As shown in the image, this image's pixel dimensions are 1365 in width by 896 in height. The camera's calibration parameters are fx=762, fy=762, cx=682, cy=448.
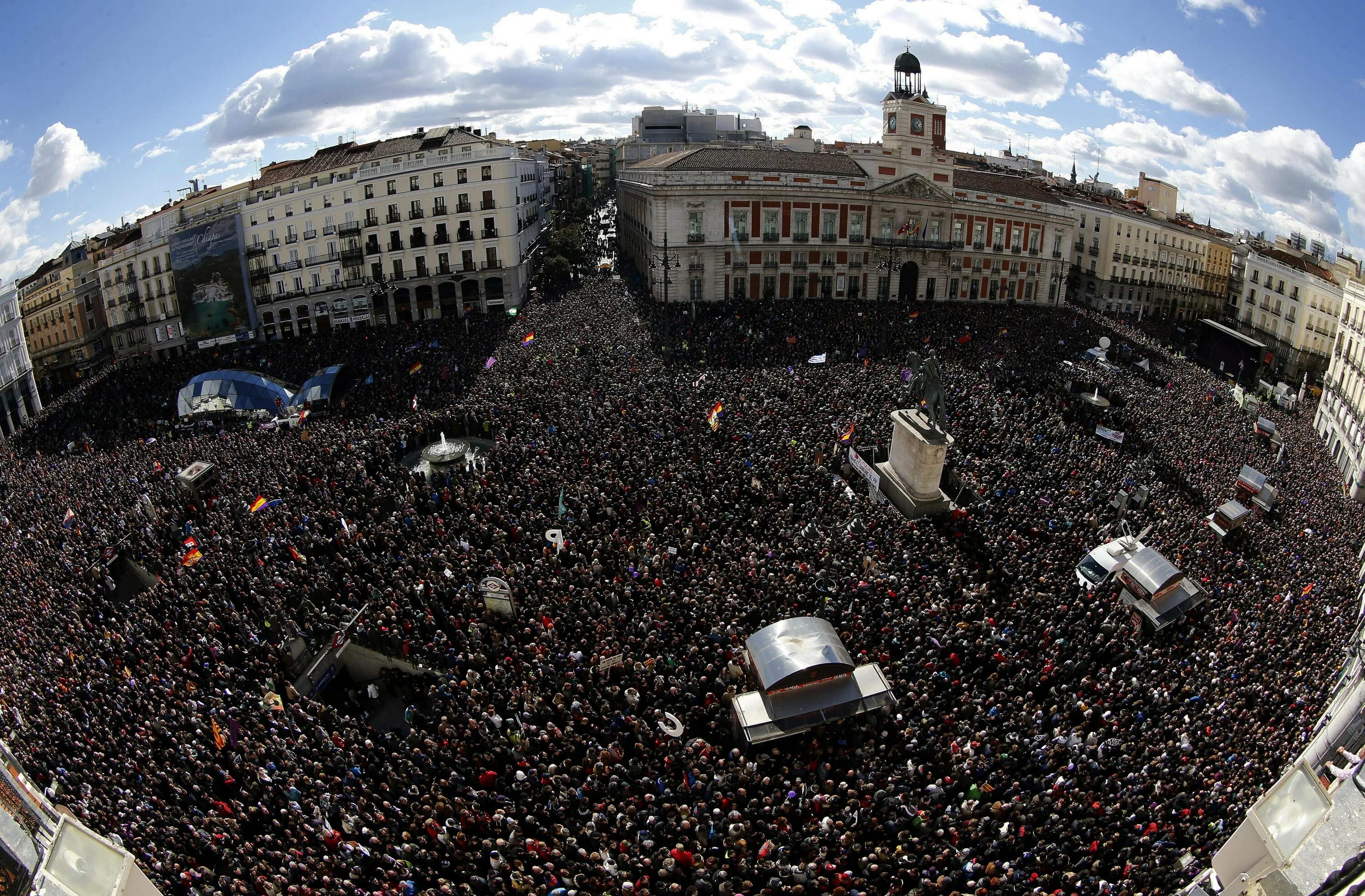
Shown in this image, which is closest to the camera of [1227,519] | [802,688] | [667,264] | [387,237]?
[802,688]

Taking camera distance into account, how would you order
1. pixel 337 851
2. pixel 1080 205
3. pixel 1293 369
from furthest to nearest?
pixel 1080 205, pixel 1293 369, pixel 337 851

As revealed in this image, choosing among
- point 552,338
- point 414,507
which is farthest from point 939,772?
point 552,338

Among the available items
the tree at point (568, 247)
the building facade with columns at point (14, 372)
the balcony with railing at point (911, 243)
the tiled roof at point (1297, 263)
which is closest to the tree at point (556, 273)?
the tree at point (568, 247)

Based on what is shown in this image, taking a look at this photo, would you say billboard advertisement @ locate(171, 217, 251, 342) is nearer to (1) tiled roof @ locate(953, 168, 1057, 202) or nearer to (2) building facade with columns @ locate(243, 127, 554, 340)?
(2) building facade with columns @ locate(243, 127, 554, 340)

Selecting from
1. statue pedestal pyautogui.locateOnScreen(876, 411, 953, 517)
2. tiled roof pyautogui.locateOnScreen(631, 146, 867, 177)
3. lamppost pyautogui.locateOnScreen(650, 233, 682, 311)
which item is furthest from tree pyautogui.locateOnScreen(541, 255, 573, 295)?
statue pedestal pyautogui.locateOnScreen(876, 411, 953, 517)

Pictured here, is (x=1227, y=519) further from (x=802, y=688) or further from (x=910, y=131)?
(x=910, y=131)

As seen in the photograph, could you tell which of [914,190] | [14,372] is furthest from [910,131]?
[14,372]

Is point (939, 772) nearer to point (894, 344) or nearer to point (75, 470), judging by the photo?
point (894, 344)
